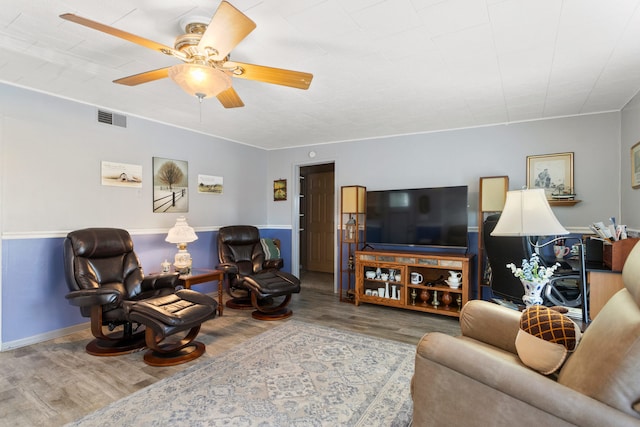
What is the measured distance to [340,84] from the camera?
2828mm

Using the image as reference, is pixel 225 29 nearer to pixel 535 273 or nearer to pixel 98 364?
pixel 535 273

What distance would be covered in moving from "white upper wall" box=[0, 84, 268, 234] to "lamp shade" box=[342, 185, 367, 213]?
1.95m

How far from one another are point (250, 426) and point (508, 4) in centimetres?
268

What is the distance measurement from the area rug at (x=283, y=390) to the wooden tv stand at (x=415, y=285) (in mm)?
1108

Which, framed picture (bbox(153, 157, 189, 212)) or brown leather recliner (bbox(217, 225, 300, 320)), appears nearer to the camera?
brown leather recliner (bbox(217, 225, 300, 320))

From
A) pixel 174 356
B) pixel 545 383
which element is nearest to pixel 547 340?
Result: pixel 545 383

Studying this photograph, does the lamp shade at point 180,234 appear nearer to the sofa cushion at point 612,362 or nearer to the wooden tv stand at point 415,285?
the wooden tv stand at point 415,285

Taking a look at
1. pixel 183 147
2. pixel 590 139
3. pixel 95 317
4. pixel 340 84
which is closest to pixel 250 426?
pixel 95 317

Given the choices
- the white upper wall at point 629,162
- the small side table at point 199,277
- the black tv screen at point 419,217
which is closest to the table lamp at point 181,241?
the small side table at point 199,277

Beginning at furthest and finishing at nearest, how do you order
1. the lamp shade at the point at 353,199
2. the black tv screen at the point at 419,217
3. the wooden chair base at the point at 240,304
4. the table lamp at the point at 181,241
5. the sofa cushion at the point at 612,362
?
1. the lamp shade at the point at 353,199
2. the wooden chair base at the point at 240,304
3. the black tv screen at the point at 419,217
4. the table lamp at the point at 181,241
5. the sofa cushion at the point at 612,362

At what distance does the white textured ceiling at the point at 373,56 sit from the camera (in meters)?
1.81

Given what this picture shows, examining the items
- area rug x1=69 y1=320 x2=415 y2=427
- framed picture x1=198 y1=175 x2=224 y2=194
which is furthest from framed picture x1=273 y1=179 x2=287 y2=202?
area rug x1=69 y1=320 x2=415 y2=427

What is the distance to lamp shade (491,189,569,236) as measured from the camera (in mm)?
1855

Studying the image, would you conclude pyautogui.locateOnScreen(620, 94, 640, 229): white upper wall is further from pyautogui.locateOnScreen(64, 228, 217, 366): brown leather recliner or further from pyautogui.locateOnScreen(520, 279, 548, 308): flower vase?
pyautogui.locateOnScreen(64, 228, 217, 366): brown leather recliner
